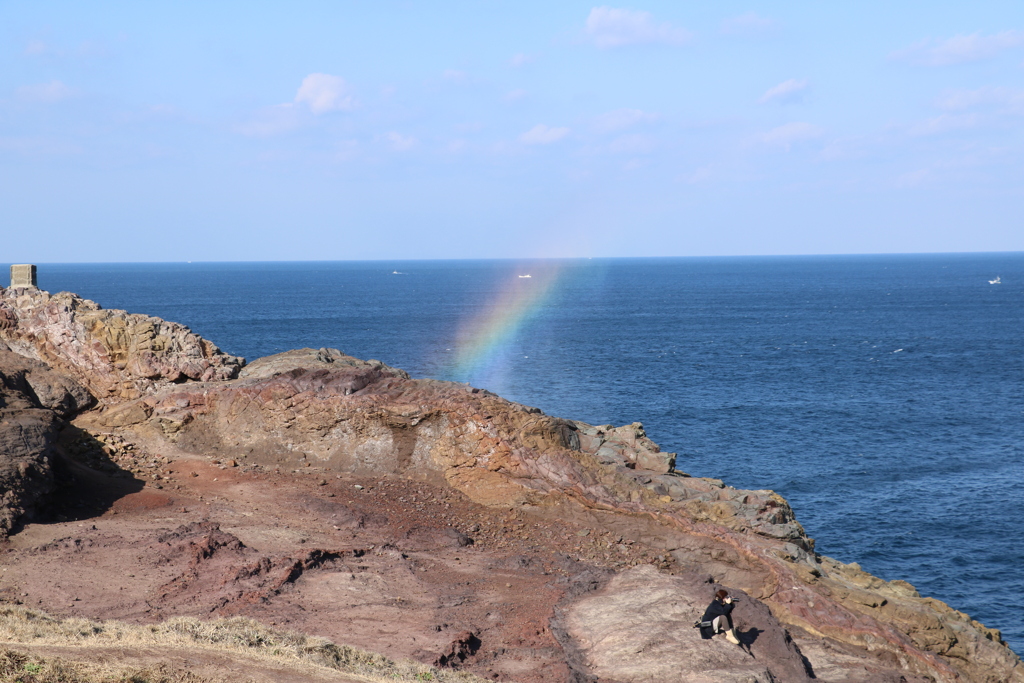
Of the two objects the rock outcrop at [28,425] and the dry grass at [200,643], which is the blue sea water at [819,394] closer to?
the dry grass at [200,643]

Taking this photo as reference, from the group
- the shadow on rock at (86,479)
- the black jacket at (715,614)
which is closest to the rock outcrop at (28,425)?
the shadow on rock at (86,479)

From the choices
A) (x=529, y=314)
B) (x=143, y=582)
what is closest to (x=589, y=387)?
(x=143, y=582)

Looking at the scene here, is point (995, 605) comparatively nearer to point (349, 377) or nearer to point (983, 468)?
point (983, 468)

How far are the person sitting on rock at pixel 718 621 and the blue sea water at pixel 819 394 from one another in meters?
22.5

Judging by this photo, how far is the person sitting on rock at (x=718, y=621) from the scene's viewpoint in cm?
1895

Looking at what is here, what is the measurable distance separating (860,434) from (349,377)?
1945 inches

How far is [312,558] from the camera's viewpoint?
2258 cm

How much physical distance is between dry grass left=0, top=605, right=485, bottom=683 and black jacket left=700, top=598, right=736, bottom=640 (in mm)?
5291

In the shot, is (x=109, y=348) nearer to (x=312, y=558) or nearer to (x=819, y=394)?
(x=312, y=558)

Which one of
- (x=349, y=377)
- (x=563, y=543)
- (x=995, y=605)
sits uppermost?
(x=349, y=377)

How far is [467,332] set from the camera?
139 meters

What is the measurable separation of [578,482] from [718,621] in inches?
361

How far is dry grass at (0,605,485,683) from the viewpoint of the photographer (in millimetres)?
15106

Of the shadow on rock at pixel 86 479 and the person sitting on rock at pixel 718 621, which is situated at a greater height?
the shadow on rock at pixel 86 479
